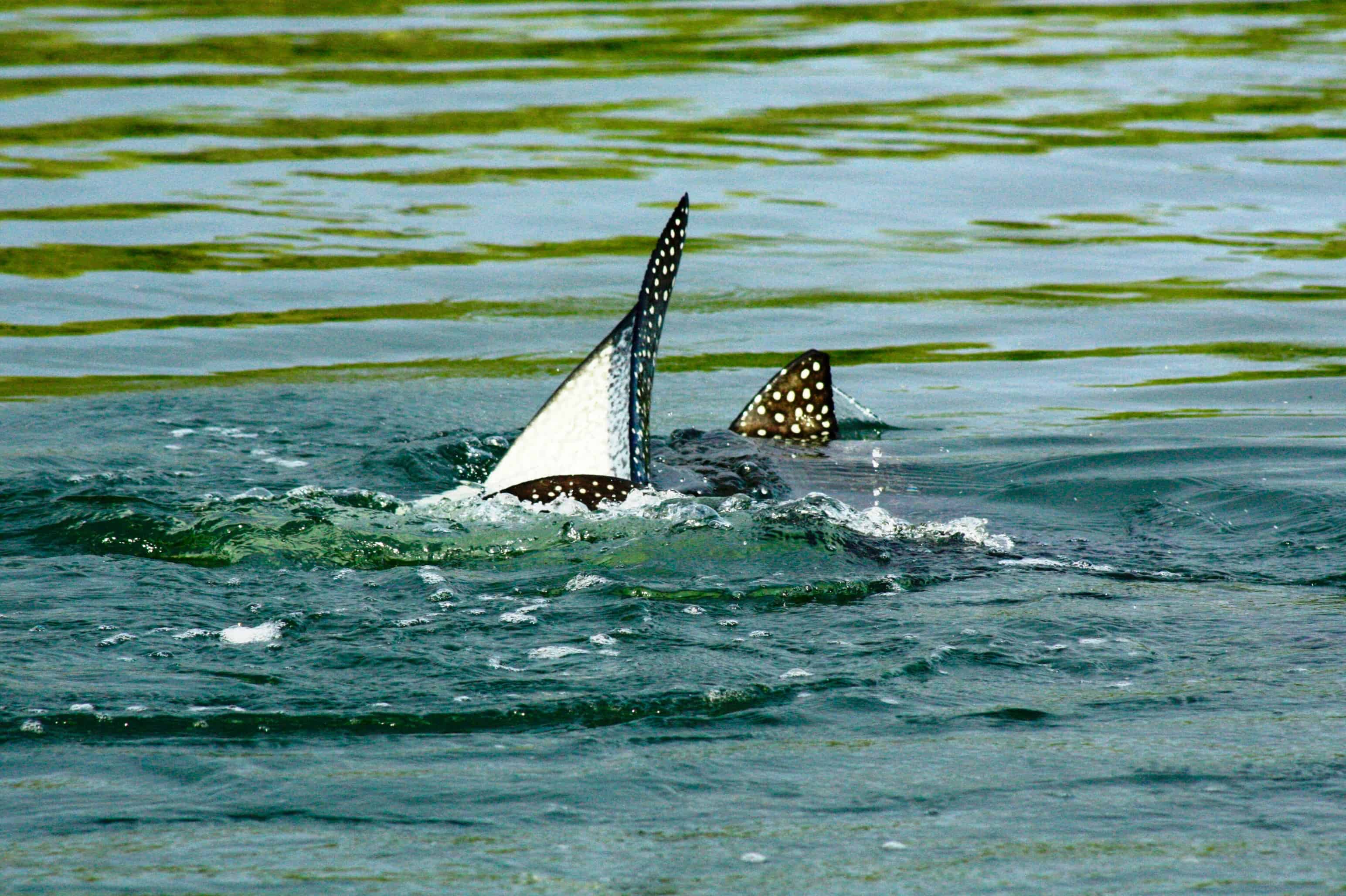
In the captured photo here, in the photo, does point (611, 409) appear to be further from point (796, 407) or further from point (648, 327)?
point (796, 407)

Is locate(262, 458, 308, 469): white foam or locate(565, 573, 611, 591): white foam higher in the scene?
locate(262, 458, 308, 469): white foam

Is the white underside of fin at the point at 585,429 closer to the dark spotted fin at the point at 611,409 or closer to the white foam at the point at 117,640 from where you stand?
the dark spotted fin at the point at 611,409

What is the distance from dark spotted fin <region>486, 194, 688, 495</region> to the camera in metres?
5.18

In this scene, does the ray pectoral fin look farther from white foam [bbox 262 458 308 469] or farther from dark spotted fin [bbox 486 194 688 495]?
white foam [bbox 262 458 308 469]

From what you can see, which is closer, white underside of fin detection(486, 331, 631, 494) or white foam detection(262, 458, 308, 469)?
white underside of fin detection(486, 331, 631, 494)

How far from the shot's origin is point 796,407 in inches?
257

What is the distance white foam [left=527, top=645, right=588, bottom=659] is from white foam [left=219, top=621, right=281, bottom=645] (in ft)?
2.21

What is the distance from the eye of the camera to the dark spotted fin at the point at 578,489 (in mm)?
5293

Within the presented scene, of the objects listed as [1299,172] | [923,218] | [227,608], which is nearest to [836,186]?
[923,218]

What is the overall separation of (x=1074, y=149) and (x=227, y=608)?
9575 millimetres

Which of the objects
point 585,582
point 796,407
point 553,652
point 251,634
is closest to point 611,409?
point 585,582

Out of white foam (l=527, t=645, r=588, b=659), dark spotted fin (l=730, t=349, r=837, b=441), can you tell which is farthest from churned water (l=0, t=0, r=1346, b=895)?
dark spotted fin (l=730, t=349, r=837, b=441)

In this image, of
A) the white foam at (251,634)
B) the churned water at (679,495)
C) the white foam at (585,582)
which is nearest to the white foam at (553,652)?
the churned water at (679,495)

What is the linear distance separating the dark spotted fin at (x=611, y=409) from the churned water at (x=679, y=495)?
0.15 metres
